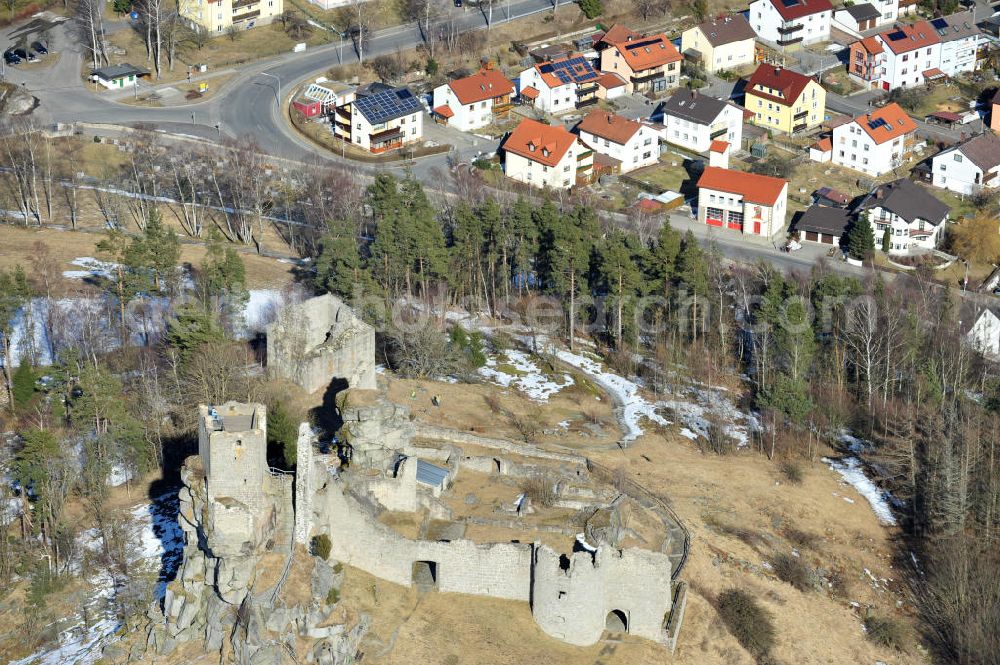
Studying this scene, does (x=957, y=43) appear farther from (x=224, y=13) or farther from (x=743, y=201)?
(x=224, y=13)

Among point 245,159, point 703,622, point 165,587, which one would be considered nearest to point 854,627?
point 703,622

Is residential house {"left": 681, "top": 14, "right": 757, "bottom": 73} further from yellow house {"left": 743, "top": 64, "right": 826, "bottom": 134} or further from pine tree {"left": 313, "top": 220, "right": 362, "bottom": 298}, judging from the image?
pine tree {"left": 313, "top": 220, "right": 362, "bottom": 298}

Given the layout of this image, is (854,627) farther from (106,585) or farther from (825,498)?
(106,585)

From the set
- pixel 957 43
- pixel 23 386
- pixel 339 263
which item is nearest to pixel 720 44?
pixel 957 43

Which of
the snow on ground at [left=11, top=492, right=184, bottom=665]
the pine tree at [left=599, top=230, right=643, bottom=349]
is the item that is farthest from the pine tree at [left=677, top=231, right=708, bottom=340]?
the snow on ground at [left=11, top=492, right=184, bottom=665]

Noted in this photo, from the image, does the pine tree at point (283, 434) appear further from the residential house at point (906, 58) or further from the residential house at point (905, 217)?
the residential house at point (906, 58)

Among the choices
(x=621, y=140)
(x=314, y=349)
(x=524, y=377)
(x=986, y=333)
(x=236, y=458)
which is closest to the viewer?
(x=236, y=458)

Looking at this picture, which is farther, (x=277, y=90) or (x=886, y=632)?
(x=277, y=90)
